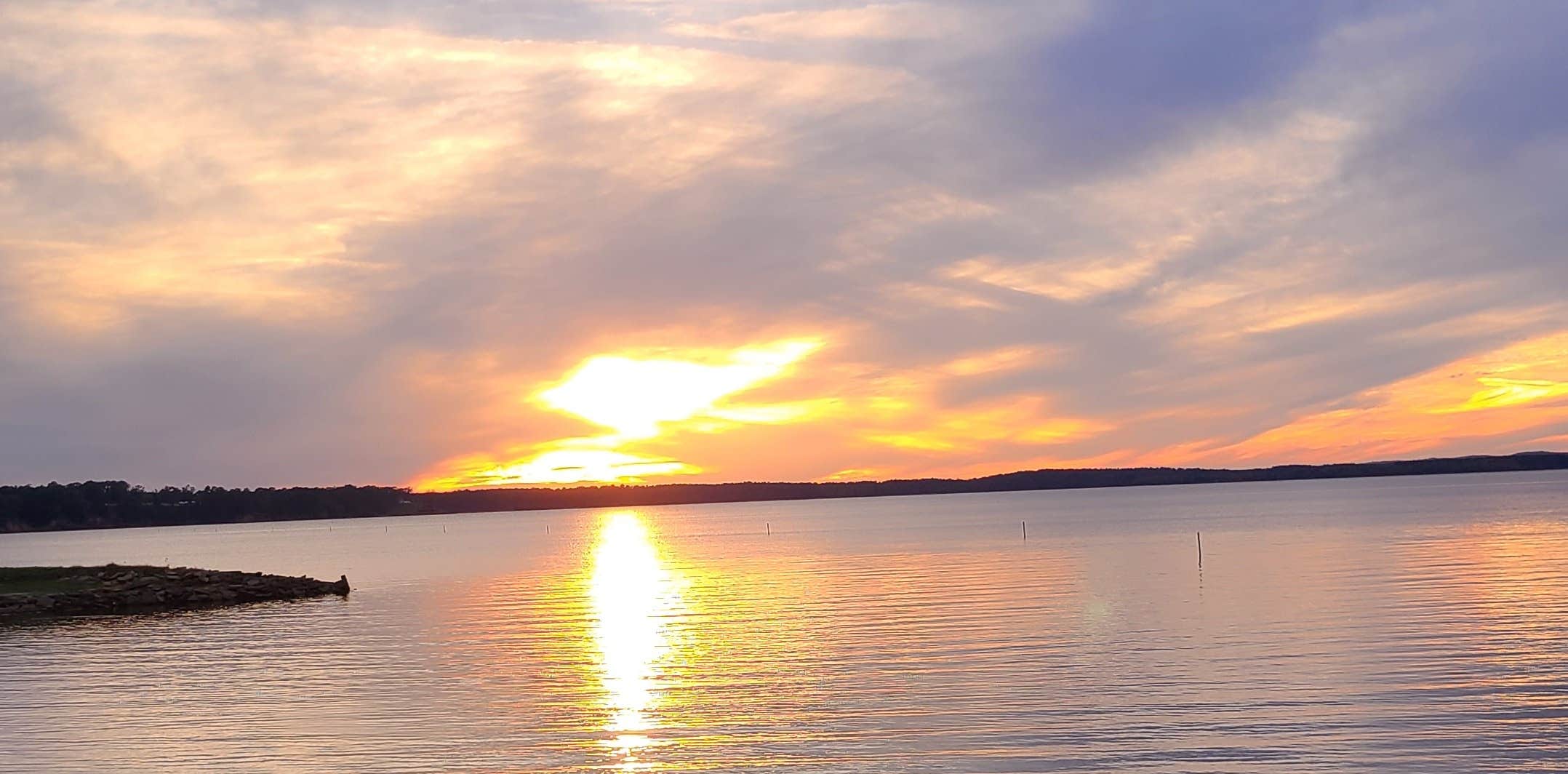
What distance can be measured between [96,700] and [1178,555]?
6873 centimetres

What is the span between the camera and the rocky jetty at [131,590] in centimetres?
6456

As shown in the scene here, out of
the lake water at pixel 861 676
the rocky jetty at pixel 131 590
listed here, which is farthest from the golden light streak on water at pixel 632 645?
the rocky jetty at pixel 131 590

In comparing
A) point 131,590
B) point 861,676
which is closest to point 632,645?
point 861,676

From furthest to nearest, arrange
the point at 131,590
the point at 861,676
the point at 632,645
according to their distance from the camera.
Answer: the point at 131,590, the point at 632,645, the point at 861,676

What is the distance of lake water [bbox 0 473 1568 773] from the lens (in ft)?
80.2

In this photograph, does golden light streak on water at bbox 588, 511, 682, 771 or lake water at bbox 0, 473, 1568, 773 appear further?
golden light streak on water at bbox 588, 511, 682, 771

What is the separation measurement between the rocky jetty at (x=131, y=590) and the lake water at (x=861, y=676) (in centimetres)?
575

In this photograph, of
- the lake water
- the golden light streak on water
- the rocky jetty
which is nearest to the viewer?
the lake water

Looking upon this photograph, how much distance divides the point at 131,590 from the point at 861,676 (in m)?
52.2

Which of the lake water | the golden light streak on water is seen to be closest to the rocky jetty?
the lake water

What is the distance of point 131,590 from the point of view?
69.8 m

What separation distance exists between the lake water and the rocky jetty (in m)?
5.75

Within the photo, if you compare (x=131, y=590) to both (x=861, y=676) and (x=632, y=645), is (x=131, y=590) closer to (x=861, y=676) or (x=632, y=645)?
(x=632, y=645)

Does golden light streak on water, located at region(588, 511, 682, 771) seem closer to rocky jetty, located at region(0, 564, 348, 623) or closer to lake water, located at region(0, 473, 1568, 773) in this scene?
lake water, located at region(0, 473, 1568, 773)
